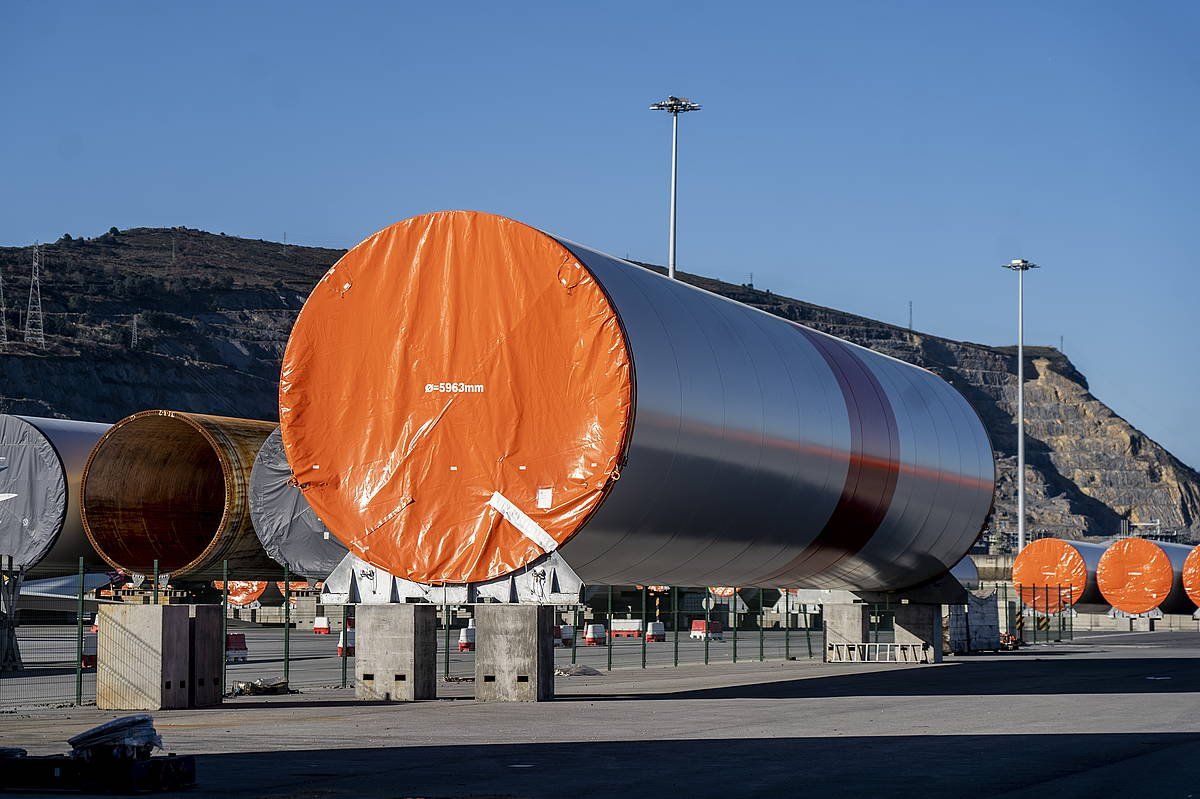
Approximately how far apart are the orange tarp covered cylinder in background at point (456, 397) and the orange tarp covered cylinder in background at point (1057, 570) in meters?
47.4

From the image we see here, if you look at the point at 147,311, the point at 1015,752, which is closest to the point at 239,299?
the point at 147,311

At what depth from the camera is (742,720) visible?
17.9 meters

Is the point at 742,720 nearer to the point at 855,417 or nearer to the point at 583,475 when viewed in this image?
the point at 583,475

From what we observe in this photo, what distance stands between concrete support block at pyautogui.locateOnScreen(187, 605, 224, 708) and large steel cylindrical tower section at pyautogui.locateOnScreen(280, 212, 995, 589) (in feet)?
6.32

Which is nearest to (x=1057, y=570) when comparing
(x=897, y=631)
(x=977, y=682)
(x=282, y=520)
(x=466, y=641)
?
(x=466, y=641)

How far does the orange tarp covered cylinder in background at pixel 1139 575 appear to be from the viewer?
63375mm

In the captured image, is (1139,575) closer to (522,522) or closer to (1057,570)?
(1057,570)

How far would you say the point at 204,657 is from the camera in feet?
65.1

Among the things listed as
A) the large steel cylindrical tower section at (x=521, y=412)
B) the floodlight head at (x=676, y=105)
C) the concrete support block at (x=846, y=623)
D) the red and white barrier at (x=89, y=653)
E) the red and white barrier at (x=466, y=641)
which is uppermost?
the floodlight head at (x=676, y=105)

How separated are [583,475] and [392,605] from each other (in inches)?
132

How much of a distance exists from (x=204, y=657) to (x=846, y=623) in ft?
52.5

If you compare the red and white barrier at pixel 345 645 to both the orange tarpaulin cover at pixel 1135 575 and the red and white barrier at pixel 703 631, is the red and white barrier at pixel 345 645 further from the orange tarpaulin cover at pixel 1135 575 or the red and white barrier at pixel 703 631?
the orange tarpaulin cover at pixel 1135 575

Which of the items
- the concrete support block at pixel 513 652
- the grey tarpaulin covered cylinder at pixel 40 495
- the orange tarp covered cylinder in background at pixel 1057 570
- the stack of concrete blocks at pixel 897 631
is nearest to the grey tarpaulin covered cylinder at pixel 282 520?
the grey tarpaulin covered cylinder at pixel 40 495

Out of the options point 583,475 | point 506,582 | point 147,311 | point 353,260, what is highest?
point 147,311
